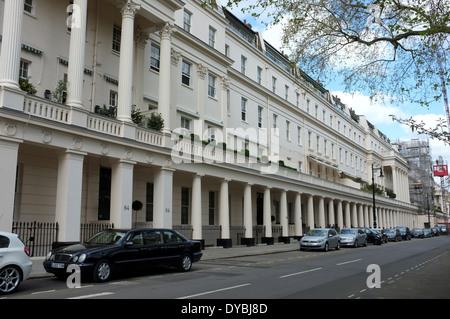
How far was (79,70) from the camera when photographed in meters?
16.5

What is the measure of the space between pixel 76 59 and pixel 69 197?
5718 millimetres

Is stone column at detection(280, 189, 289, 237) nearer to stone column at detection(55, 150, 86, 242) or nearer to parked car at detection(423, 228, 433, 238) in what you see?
stone column at detection(55, 150, 86, 242)

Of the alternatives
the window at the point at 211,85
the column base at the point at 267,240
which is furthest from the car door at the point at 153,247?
the column base at the point at 267,240

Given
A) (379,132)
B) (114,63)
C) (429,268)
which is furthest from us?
(379,132)

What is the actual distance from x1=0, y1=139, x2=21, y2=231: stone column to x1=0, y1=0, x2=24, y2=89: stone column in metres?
2.20

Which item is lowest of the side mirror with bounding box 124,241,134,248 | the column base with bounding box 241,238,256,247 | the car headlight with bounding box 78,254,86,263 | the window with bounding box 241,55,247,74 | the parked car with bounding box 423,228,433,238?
the parked car with bounding box 423,228,433,238

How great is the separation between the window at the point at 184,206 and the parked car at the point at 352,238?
40.3 ft

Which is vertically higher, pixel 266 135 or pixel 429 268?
pixel 266 135

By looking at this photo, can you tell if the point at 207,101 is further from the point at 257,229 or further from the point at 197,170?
the point at 257,229

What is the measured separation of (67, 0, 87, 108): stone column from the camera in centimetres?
1631

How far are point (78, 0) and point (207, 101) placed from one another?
1251 centimetres

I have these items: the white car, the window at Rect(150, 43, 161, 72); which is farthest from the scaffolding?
the white car

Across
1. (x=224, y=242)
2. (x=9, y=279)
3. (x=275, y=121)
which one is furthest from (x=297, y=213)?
(x=9, y=279)

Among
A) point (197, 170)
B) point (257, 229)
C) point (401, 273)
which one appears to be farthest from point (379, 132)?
point (401, 273)
